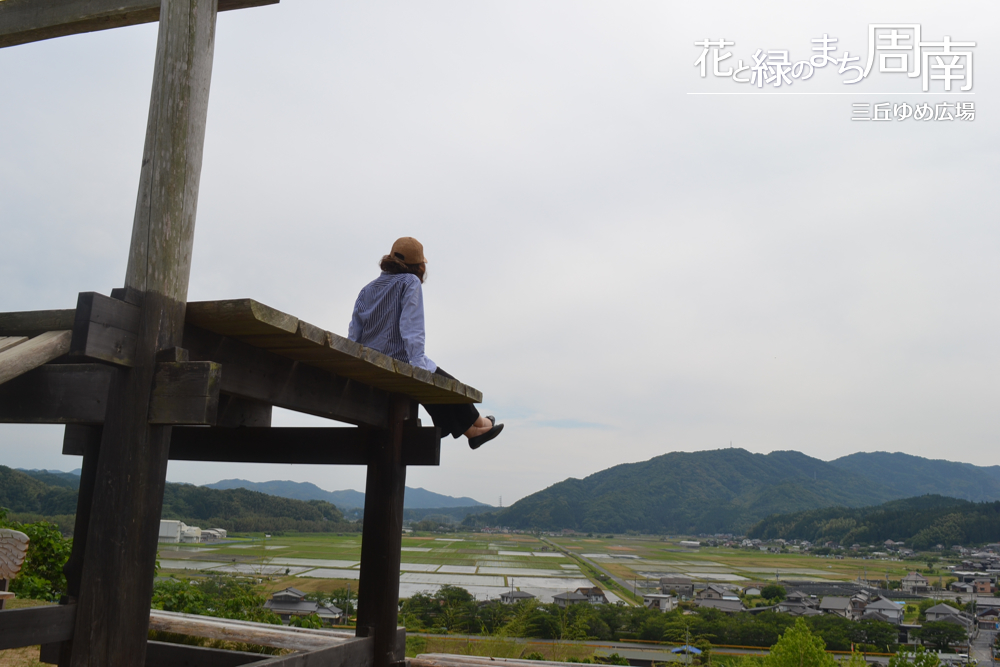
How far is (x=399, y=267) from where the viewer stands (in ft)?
10.5

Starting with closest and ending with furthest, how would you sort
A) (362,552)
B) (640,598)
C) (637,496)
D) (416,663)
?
(362,552) < (416,663) < (640,598) < (637,496)

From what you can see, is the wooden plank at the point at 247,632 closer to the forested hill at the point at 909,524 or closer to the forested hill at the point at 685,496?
the forested hill at the point at 909,524

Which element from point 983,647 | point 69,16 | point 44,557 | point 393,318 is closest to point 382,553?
point 393,318

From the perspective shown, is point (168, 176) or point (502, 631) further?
point (502, 631)

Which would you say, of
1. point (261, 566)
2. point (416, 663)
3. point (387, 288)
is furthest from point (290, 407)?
point (261, 566)

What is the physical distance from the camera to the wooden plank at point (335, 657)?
7.78ft

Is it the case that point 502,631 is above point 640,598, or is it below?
above

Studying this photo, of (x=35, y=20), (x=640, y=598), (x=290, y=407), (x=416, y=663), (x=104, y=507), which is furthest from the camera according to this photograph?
(x=640, y=598)

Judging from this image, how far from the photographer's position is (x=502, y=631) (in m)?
9.88

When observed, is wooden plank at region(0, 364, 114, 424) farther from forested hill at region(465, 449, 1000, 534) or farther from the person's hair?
forested hill at region(465, 449, 1000, 534)

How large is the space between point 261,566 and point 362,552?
24.5 ft

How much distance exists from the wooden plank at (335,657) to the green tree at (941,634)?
43468 mm

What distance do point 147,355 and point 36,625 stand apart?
87 centimetres

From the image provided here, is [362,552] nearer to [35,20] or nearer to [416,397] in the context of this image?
[416,397]
